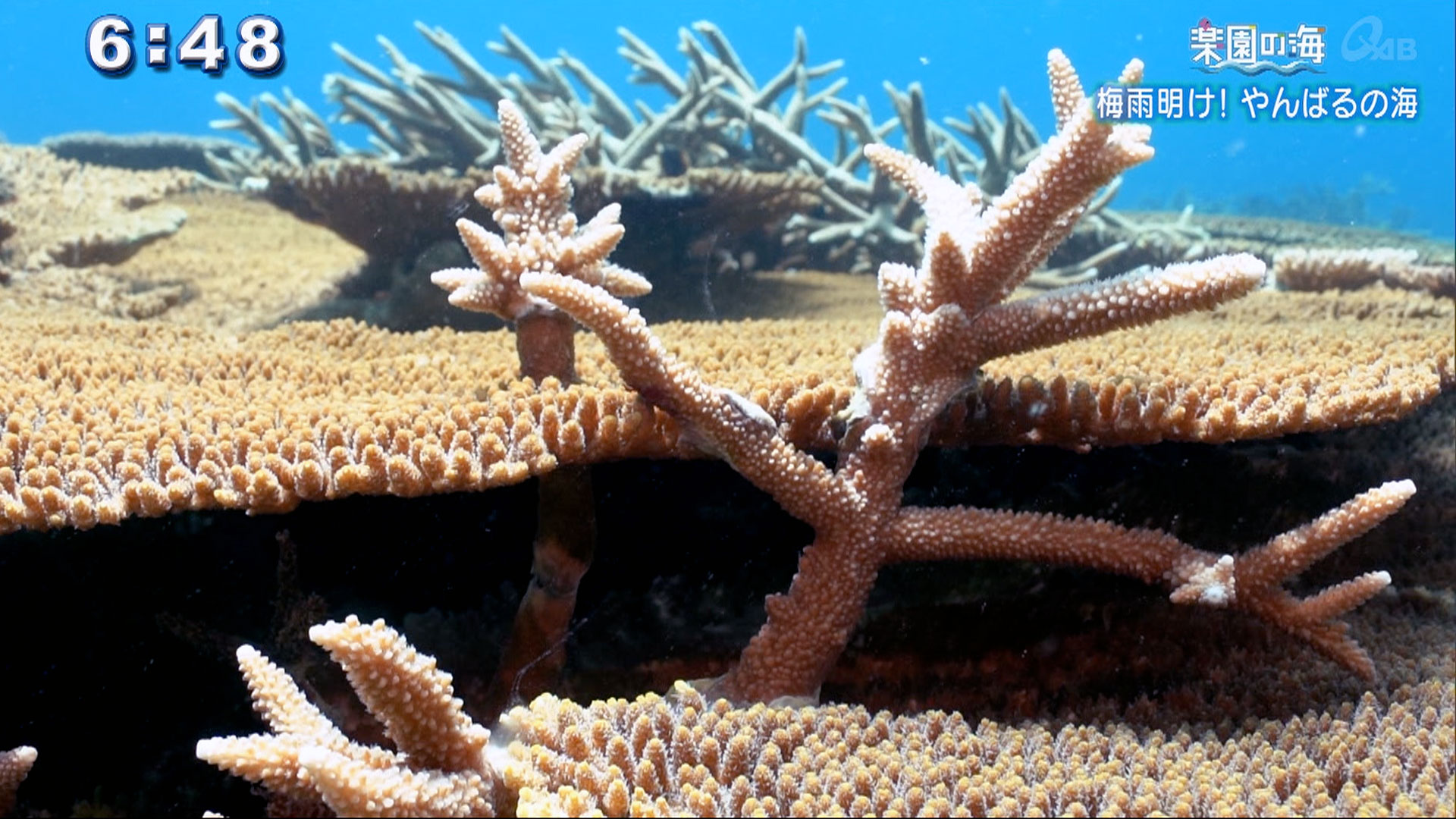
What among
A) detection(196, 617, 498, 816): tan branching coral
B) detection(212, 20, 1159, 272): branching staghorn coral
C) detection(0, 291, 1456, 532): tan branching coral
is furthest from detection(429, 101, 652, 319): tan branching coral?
detection(212, 20, 1159, 272): branching staghorn coral

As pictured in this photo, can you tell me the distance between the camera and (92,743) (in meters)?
2.30

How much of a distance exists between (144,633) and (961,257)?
2.28 meters

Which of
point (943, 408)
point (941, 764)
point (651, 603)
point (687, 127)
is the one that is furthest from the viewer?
point (687, 127)

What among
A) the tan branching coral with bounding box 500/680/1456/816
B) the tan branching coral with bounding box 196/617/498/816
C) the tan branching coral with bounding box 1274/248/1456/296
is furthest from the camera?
the tan branching coral with bounding box 1274/248/1456/296

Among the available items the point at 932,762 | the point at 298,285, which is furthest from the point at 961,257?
the point at 298,285

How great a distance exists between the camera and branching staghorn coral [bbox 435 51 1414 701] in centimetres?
177

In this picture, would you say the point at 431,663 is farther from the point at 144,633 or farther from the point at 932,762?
the point at 144,633

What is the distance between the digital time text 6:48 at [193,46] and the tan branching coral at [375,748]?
368cm

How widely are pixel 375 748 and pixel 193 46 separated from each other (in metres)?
4.01

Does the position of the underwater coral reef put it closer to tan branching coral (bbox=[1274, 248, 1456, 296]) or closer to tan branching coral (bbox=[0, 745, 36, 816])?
tan branching coral (bbox=[0, 745, 36, 816])

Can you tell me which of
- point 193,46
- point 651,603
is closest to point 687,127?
point 193,46

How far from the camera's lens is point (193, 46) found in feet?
13.8

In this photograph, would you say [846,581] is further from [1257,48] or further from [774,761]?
[1257,48]

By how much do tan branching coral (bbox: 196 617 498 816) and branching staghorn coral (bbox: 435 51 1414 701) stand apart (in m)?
0.68
